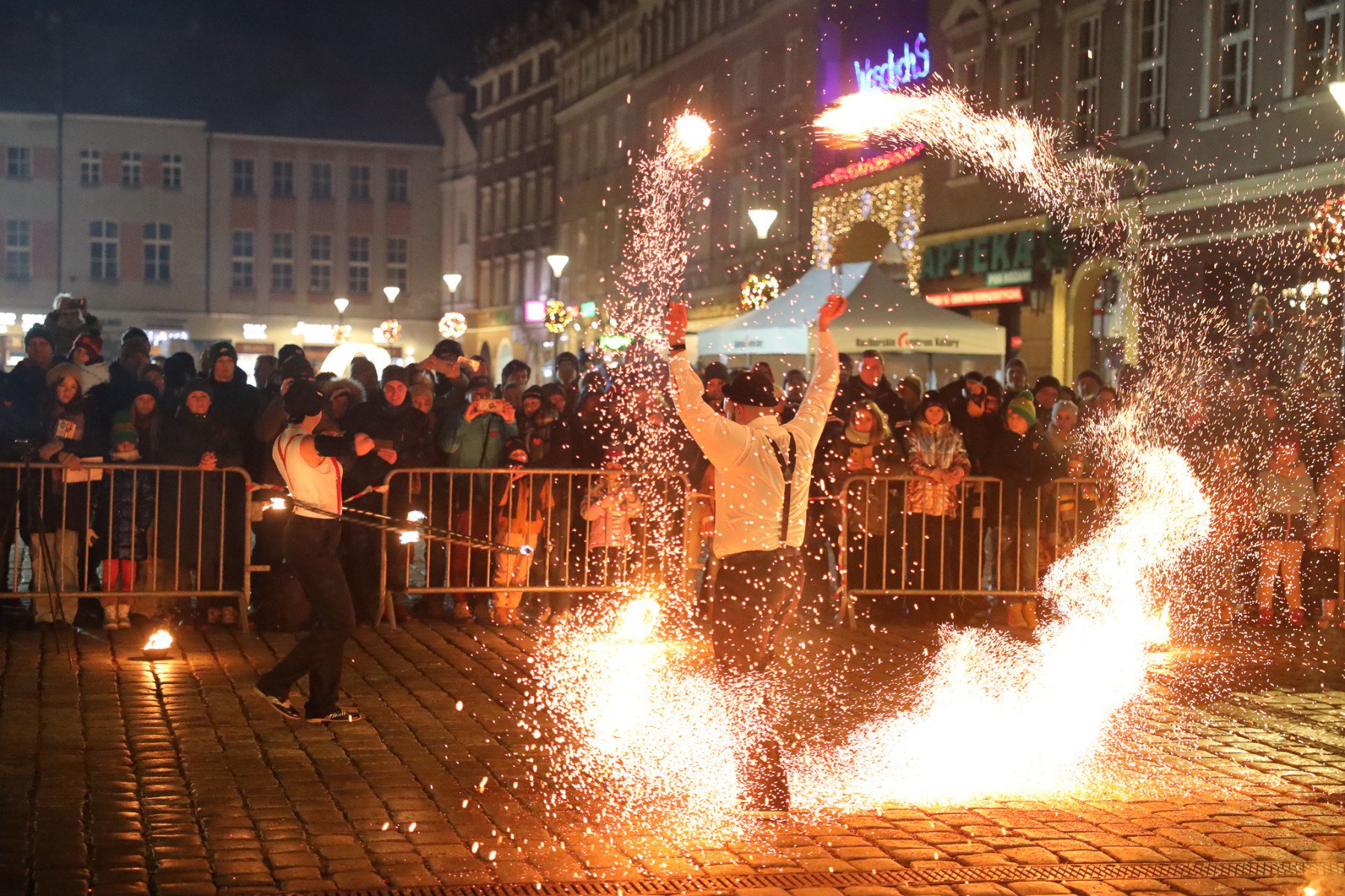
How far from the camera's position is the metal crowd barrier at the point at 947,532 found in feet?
42.0

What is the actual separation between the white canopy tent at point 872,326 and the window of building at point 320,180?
57535mm

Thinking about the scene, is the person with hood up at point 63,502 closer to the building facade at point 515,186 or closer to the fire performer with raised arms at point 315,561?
the fire performer with raised arms at point 315,561

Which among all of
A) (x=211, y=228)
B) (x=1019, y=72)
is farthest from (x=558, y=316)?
(x=211, y=228)

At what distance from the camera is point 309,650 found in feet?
28.2

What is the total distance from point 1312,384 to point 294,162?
2447 inches

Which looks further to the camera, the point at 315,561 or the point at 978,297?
the point at 978,297

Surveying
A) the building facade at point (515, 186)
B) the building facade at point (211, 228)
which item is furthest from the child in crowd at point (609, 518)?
the building facade at point (211, 228)

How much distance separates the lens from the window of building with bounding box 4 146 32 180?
229 ft

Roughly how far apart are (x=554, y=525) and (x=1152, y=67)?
1510cm

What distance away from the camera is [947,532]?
13117 mm

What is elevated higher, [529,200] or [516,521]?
[529,200]

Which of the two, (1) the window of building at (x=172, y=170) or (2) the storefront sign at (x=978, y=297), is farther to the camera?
(1) the window of building at (x=172, y=170)

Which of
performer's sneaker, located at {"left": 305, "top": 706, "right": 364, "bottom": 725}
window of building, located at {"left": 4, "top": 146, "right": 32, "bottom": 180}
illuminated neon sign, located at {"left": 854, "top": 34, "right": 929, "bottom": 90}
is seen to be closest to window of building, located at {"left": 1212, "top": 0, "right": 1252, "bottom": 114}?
illuminated neon sign, located at {"left": 854, "top": 34, "right": 929, "bottom": 90}

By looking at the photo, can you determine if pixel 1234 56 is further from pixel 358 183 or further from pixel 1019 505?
pixel 358 183
